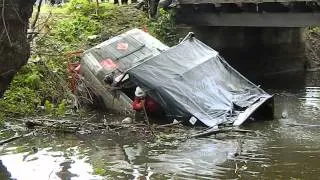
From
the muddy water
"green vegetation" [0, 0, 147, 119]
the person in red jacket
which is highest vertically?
"green vegetation" [0, 0, 147, 119]

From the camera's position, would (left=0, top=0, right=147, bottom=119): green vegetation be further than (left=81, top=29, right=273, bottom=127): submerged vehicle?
Yes

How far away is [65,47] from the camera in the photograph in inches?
660

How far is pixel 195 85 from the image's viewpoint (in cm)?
1248

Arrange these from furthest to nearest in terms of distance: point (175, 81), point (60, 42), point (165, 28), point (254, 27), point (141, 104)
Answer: point (254, 27) → point (165, 28) → point (60, 42) → point (175, 81) → point (141, 104)

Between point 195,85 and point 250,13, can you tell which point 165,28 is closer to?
point 250,13

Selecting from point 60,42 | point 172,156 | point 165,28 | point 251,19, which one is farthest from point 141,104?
point 165,28

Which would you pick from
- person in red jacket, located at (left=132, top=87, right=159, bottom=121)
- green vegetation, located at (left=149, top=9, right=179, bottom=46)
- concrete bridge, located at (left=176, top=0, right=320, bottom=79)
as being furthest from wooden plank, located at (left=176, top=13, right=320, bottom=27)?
person in red jacket, located at (left=132, top=87, right=159, bottom=121)

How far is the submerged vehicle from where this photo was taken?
39.2ft

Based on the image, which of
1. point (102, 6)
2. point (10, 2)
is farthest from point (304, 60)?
point (10, 2)

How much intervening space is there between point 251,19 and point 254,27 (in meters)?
3.32

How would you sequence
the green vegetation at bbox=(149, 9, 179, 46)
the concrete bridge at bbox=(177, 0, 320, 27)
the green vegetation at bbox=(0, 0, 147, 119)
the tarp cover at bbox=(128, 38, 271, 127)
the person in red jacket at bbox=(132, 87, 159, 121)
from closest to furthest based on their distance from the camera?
the tarp cover at bbox=(128, 38, 271, 127)
the person in red jacket at bbox=(132, 87, 159, 121)
the green vegetation at bbox=(0, 0, 147, 119)
the concrete bridge at bbox=(177, 0, 320, 27)
the green vegetation at bbox=(149, 9, 179, 46)

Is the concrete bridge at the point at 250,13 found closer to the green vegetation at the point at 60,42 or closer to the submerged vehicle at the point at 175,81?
the green vegetation at the point at 60,42

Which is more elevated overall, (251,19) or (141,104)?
(251,19)

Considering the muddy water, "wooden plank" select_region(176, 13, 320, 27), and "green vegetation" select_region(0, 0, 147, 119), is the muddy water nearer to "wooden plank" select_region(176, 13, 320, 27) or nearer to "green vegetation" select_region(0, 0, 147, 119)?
"green vegetation" select_region(0, 0, 147, 119)
